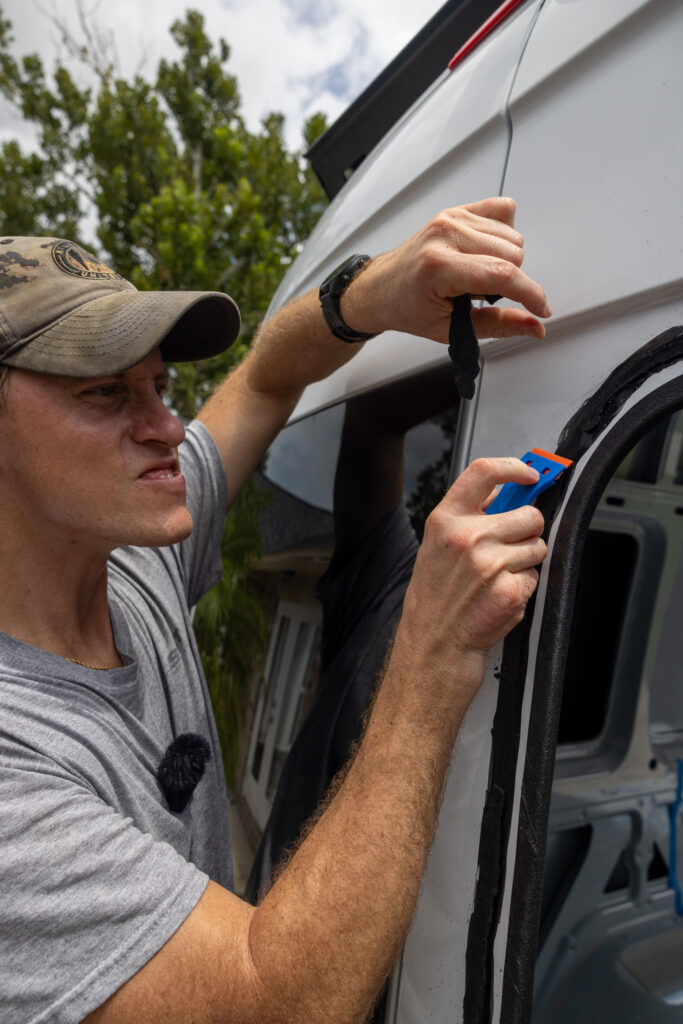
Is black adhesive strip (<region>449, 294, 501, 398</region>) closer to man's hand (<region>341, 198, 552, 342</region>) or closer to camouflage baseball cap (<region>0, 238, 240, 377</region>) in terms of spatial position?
man's hand (<region>341, 198, 552, 342</region>)

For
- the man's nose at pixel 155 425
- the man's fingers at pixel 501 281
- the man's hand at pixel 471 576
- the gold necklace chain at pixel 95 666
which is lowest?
the gold necklace chain at pixel 95 666

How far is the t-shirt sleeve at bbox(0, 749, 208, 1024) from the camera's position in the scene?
0.80 m

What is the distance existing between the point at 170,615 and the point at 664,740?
1.73 m

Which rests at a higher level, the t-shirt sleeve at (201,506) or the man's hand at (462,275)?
the man's hand at (462,275)

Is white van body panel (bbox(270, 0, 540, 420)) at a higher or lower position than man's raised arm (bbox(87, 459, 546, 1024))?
higher

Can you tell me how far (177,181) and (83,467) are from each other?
26.3 feet

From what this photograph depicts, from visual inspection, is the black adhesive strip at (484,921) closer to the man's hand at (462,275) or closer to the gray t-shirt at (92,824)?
the gray t-shirt at (92,824)

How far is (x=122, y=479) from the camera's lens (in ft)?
3.64

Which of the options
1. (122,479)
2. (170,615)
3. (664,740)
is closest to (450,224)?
(122,479)

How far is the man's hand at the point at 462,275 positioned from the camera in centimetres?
84

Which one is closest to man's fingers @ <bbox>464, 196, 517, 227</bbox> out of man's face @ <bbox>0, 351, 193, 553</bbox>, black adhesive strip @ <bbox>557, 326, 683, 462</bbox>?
black adhesive strip @ <bbox>557, 326, 683, 462</bbox>

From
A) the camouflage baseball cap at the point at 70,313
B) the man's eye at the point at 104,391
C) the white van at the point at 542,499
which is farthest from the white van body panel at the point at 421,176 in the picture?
the man's eye at the point at 104,391

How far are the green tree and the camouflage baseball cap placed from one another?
6.94m

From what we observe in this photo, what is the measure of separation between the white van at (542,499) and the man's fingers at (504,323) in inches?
0.8
